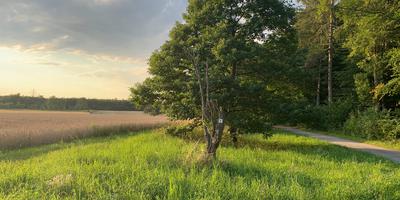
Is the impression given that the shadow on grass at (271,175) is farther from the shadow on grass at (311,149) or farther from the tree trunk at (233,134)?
the tree trunk at (233,134)

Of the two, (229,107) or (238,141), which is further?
(238,141)

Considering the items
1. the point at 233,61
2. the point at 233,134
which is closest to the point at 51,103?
the point at 233,134

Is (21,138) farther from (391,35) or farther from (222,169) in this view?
(391,35)

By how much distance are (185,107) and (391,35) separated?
13.3m

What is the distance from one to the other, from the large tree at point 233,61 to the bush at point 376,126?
23.4 feet

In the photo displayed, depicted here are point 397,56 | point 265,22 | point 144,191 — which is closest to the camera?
point 144,191

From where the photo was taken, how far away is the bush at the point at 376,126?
22.6m

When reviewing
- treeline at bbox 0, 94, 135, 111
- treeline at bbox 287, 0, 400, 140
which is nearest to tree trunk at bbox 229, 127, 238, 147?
treeline at bbox 287, 0, 400, 140

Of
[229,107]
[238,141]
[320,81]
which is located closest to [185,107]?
[229,107]

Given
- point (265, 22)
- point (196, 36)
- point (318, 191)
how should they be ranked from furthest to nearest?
point (196, 36)
point (265, 22)
point (318, 191)

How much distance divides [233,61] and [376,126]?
12.9 metres

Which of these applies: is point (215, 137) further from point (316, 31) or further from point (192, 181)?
point (316, 31)

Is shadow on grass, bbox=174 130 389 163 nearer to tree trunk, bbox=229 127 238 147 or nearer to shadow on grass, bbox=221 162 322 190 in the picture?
tree trunk, bbox=229 127 238 147

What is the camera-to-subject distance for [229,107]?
1805 cm
